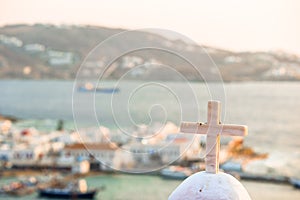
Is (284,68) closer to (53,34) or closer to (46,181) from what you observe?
(53,34)

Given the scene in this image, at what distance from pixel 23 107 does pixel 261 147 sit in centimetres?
1080

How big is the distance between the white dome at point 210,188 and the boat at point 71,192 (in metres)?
14.6

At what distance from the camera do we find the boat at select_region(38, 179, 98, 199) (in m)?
17.1

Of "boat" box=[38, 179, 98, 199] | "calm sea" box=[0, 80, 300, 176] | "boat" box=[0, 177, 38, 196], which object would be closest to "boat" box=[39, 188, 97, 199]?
"boat" box=[38, 179, 98, 199]

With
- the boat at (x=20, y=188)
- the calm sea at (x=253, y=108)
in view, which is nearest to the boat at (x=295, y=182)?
the calm sea at (x=253, y=108)

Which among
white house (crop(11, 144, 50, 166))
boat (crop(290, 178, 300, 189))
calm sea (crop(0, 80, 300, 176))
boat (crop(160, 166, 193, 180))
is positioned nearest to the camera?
boat (crop(290, 178, 300, 189))

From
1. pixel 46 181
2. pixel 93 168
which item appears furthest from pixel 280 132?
pixel 46 181

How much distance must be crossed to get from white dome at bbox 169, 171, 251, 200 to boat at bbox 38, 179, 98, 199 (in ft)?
47.8

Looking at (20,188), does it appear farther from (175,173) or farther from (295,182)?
(295,182)

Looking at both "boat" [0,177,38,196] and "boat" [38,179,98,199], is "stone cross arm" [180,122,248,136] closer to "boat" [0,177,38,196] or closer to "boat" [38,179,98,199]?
"boat" [38,179,98,199]

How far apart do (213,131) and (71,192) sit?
49.7 feet

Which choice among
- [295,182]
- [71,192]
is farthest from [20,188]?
[295,182]

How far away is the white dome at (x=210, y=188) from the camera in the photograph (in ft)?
7.81

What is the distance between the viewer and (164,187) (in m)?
17.9
